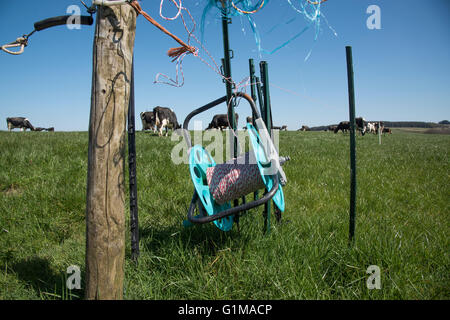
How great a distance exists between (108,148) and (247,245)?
1.35 metres

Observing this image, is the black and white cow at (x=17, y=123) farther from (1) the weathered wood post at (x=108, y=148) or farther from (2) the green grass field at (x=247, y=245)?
(1) the weathered wood post at (x=108, y=148)

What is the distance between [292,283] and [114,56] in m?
1.78

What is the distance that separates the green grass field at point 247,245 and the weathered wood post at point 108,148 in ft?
1.05

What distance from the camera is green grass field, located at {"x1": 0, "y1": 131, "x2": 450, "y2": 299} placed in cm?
180

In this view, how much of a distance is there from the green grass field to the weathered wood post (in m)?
0.32

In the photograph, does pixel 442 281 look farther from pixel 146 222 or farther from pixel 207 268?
pixel 146 222

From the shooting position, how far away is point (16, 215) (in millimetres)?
3131

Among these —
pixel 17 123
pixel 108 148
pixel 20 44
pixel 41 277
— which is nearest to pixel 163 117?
pixel 41 277

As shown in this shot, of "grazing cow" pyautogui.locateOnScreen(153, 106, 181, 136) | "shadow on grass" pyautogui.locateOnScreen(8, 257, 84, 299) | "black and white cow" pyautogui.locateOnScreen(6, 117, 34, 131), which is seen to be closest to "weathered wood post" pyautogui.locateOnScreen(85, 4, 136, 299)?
"shadow on grass" pyautogui.locateOnScreen(8, 257, 84, 299)

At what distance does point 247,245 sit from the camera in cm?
218

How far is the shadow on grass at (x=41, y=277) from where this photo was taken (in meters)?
1.91

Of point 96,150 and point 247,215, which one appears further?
point 247,215

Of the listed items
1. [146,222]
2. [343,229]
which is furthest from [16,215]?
[343,229]
